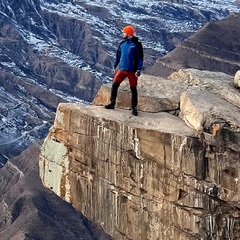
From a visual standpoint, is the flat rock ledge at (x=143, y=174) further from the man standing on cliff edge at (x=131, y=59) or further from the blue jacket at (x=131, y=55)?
the blue jacket at (x=131, y=55)

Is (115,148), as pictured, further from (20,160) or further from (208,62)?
(208,62)

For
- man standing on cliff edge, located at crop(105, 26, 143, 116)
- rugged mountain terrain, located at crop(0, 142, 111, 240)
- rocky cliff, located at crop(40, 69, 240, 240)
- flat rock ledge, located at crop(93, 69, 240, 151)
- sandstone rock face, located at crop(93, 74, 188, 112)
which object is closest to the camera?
rocky cliff, located at crop(40, 69, 240, 240)

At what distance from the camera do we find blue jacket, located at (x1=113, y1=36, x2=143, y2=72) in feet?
57.3

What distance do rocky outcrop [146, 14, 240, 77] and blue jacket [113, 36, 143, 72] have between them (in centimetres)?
12222

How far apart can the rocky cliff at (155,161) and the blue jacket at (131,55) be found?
61.6 inches

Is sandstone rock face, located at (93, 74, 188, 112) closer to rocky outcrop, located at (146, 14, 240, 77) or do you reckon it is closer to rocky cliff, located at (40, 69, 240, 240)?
rocky cliff, located at (40, 69, 240, 240)

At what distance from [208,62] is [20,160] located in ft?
197

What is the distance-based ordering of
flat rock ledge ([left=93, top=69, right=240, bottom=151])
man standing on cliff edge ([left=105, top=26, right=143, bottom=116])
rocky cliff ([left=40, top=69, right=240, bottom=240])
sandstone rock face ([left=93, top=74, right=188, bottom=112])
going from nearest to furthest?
rocky cliff ([left=40, top=69, right=240, bottom=240])
flat rock ledge ([left=93, top=69, right=240, bottom=151])
man standing on cliff edge ([left=105, top=26, right=143, bottom=116])
sandstone rock face ([left=93, top=74, right=188, bottom=112])

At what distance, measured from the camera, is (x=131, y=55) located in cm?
1753

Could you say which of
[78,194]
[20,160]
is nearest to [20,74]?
[20,160]

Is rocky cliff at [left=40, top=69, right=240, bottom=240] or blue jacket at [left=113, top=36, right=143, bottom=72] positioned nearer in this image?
rocky cliff at [left=40, top=69, right=240, bottom=240]

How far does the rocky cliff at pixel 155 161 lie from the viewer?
16.0m

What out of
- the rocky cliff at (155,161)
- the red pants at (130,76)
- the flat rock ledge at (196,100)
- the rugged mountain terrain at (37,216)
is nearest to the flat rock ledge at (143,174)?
the rocky cliff at (155,161)

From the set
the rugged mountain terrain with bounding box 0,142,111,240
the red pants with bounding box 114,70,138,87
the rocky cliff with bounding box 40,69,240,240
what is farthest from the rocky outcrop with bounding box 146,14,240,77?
the red pants with bounding box 114,70,138,87
